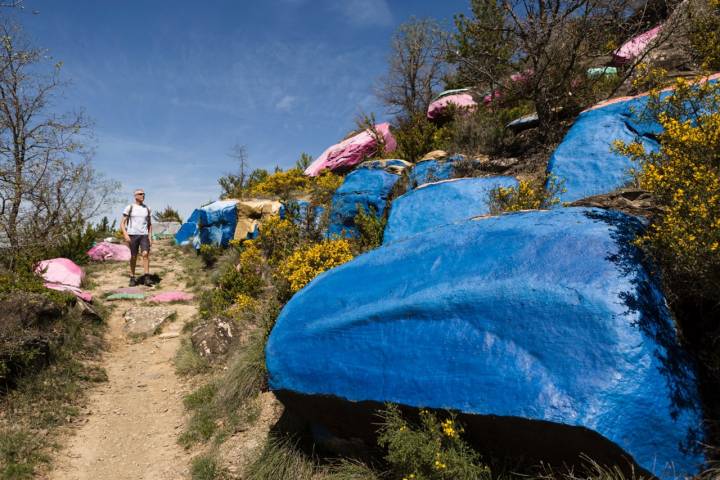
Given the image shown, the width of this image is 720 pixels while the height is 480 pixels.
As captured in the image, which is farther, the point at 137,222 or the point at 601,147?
the point at 137,222

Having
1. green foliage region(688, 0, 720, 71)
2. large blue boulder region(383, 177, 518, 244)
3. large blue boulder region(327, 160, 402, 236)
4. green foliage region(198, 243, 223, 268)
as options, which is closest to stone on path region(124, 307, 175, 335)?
large blue boulder region(327, 160, 402, 236)

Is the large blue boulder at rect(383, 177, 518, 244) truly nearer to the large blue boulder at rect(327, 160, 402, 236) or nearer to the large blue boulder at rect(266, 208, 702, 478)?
the large blue boulder at rect(266, 208, 702, 478)

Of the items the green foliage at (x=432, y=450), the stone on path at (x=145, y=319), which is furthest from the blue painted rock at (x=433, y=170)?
the stone on path at (x=145, y=319)

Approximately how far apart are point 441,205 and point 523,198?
1.28 m

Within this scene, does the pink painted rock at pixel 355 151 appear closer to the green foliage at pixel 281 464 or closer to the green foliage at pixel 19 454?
the green foliage at pixel 281 464

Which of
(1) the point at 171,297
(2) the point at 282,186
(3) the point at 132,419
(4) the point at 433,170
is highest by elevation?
(2) the point at 282,186

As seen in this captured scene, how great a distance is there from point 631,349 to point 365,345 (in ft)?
5.66

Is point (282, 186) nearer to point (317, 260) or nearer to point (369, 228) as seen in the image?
point (369, 228)

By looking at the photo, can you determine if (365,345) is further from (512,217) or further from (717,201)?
(717,201)

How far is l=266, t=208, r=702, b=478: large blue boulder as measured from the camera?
2211 mm

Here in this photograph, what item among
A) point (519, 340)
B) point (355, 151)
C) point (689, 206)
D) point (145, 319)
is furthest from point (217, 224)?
point (689, 206)

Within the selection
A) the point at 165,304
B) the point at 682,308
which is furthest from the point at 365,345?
the point at 165,304

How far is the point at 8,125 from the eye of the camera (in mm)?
10188

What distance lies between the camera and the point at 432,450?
8.37 feet
